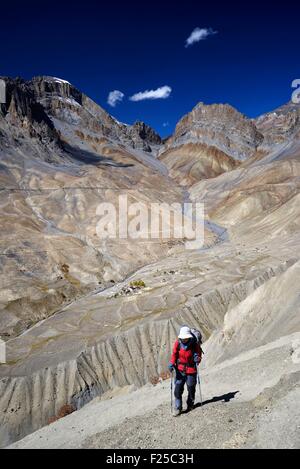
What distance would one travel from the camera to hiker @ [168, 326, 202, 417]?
10.5 metres

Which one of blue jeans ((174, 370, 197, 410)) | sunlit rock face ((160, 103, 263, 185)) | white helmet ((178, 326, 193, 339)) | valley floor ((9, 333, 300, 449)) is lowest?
valley floor ((9, 333, 300, 449))

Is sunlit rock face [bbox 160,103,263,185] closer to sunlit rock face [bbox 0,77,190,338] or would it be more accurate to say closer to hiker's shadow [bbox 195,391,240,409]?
sunlit rock face [bbox 0,77,190,338]

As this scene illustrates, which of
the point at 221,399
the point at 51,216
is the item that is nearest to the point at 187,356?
the point at 221,399

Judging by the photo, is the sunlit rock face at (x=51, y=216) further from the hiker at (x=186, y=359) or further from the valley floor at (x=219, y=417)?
the hiker at (x=186, y=359)

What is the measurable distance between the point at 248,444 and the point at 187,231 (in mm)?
64984

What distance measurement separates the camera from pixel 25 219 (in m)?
67.6

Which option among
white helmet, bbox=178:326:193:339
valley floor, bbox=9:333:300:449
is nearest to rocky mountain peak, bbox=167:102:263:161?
valley floor, bbox=9:333:300:449

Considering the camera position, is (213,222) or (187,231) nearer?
(187,231)

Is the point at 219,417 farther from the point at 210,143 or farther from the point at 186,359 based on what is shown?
the point at 210,143

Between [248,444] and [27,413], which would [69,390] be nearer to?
[27,413]

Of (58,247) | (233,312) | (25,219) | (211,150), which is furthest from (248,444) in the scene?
(211,150)

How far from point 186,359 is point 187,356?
0.09m

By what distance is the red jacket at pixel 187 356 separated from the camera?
10659 mm

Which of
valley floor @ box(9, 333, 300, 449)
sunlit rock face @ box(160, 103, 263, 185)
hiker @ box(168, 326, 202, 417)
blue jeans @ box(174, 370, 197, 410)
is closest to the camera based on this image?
valley floor @ box(9, 333, 300, 449)
